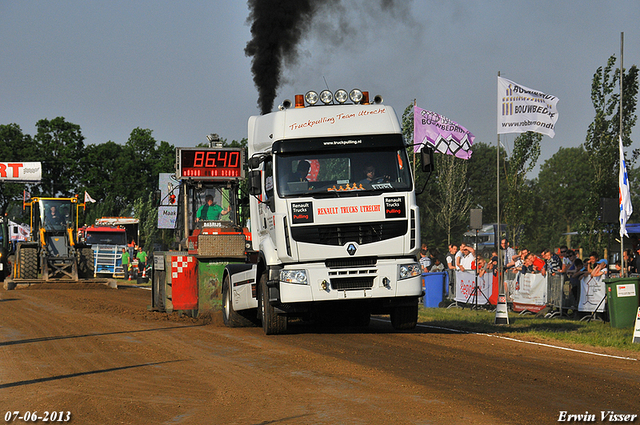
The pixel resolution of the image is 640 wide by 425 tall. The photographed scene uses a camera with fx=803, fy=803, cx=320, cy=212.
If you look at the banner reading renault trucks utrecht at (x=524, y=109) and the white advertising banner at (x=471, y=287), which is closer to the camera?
the banner reading renault trucks utrecht at (x=524, y=109)

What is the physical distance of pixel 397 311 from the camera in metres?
15.0

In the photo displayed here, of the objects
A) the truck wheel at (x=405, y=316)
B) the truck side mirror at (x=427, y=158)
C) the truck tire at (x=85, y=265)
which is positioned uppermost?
the truck side mirror at (x=427, y=158)

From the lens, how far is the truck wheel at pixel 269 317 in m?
14.2

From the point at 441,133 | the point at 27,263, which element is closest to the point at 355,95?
the point at 441,133

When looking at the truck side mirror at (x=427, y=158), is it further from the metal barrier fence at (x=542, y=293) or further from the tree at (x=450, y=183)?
the tree at (x=450, y=183)

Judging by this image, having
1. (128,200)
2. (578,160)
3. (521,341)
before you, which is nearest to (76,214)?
(521,341)

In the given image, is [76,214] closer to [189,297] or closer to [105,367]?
[189,297]

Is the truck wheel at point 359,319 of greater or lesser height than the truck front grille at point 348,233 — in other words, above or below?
below

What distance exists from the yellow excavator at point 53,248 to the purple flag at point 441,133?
14.2 meters

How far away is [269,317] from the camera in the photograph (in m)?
14.3

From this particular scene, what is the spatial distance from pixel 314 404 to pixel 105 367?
3.81 meters

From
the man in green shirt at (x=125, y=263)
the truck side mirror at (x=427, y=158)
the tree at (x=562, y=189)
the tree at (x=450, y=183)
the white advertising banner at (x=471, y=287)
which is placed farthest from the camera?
the tree at (x=562, y=189)

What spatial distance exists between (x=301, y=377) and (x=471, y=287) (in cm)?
1396

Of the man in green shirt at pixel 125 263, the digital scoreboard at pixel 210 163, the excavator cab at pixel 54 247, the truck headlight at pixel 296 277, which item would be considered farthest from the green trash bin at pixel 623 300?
the man in green shirt at pixel 125 263
